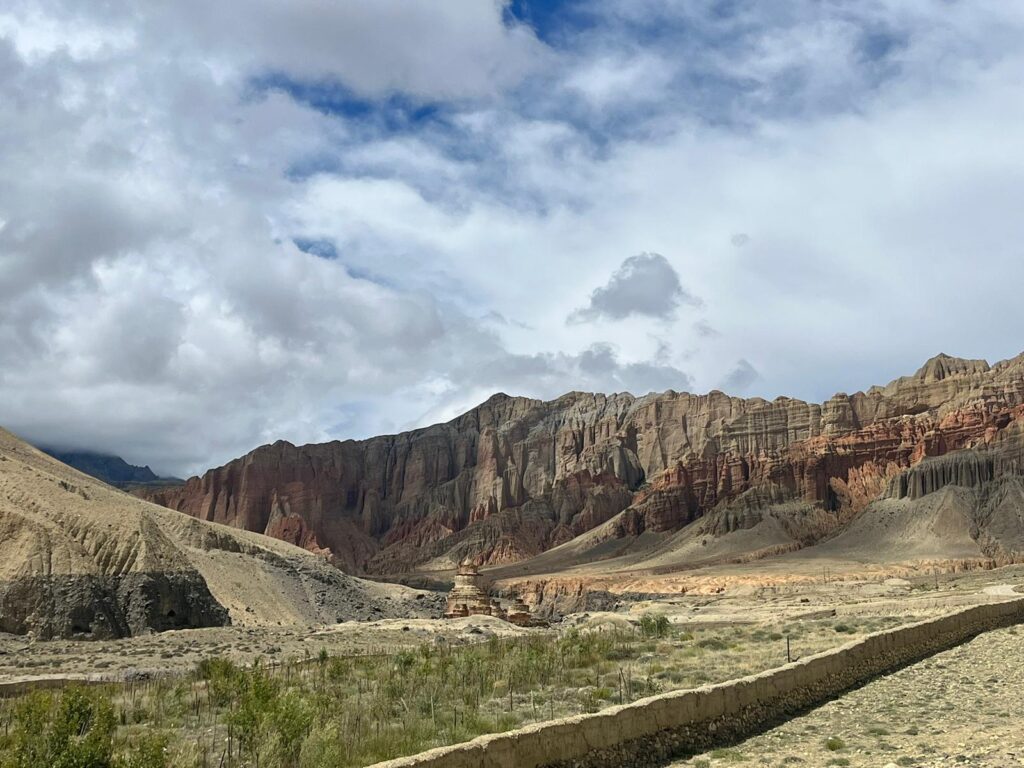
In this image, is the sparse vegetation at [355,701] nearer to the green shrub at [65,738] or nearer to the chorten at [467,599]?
the green shrub at [65,738]

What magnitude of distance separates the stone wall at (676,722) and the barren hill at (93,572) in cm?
3335

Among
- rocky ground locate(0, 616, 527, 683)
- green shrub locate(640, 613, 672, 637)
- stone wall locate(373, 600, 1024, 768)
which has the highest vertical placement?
stone wall locate(373, 600, 1024, 768)

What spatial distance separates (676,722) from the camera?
1507cm

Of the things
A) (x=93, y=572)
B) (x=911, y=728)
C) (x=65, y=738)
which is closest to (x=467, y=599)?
(x=93, y=572)

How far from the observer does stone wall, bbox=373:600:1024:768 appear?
12.1 m

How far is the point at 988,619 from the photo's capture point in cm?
3028

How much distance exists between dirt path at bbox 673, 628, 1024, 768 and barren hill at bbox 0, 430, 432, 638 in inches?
1347

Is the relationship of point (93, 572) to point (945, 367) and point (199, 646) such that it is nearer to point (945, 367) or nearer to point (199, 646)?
point (199, 646)

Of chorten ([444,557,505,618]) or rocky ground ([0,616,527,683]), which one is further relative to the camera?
chorten ([444,557,505,618])

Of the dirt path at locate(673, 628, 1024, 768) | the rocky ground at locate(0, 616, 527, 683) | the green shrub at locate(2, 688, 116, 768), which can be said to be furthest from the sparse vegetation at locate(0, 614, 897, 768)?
the rocky ground at locate(0, 616, 527, 683)

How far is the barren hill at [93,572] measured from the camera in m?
42.4

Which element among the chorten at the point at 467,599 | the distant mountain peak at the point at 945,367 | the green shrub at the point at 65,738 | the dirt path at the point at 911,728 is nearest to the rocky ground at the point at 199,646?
the chorten at the point at 467,599

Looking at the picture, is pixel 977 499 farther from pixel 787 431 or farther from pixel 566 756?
pixel 566 756

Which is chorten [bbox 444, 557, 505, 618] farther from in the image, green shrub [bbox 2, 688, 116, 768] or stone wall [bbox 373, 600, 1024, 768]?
green shrub [bbox 2, 688, 116, 768]
